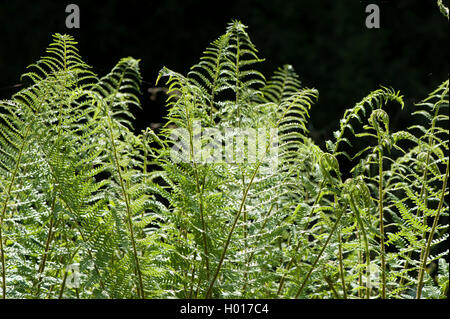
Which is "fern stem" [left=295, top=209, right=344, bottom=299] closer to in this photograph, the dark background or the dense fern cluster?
the dense fern cluster

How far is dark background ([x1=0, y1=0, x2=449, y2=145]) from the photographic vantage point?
3.32m

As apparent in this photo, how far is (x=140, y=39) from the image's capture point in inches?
131

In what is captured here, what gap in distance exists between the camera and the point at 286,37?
11.8ft

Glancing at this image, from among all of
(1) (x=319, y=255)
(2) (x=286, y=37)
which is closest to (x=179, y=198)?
(1) (x=319, y=255)

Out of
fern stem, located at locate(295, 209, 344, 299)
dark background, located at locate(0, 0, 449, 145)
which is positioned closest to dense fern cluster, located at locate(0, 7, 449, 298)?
fern stem, located at locate(295, 209, 344, 299)

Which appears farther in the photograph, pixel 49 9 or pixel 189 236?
pixel 49 9

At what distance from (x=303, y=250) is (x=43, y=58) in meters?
0.51

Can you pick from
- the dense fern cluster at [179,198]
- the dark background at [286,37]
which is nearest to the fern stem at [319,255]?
the dense fern cluster at [179,198]

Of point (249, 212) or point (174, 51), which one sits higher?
point (174, 51)

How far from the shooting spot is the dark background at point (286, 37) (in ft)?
10.9

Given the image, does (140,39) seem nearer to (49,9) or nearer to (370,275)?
(49,9)

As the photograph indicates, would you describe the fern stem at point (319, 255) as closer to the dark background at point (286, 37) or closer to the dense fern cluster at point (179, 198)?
the dense fern cluster at point (179, 198)
